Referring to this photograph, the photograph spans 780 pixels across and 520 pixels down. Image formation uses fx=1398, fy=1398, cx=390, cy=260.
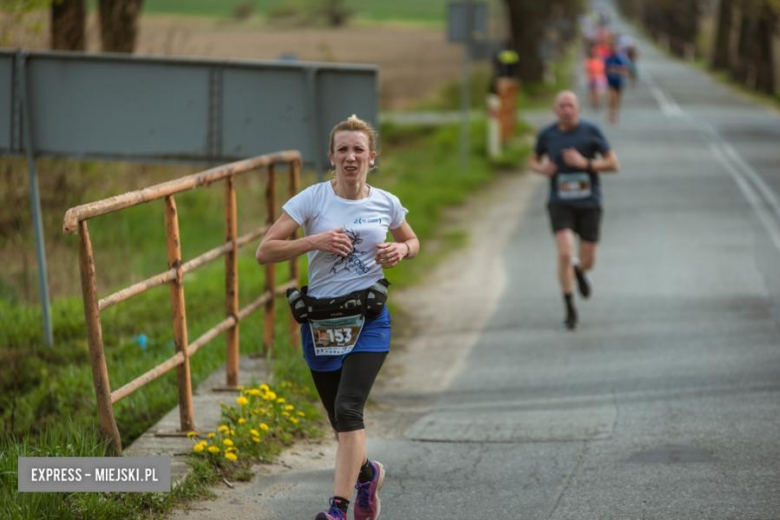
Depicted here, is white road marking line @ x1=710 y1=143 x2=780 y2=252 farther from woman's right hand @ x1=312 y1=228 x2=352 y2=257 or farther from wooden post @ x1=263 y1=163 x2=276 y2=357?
woman's right hand @ x1=312 y1=228 x2=352 y2=257

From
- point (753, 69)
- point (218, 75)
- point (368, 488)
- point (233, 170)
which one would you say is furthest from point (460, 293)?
point (753, 69)

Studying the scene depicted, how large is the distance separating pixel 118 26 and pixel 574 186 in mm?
9959

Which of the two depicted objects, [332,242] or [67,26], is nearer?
[332,242]

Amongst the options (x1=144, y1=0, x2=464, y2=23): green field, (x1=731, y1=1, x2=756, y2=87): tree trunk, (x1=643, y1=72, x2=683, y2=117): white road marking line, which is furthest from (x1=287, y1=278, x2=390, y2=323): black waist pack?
(x1=144, y1=0, x2=464, y2=23): green field

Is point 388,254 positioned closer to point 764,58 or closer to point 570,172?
point 570,172

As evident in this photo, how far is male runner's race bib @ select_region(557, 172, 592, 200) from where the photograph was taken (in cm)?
1171

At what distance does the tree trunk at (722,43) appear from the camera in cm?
6731

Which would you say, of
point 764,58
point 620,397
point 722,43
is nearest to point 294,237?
point 620,397

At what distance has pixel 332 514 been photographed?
5.62 meters

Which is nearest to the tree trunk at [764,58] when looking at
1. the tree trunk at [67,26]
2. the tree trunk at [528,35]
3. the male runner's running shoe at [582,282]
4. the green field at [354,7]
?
the tree trunk at [528,35]

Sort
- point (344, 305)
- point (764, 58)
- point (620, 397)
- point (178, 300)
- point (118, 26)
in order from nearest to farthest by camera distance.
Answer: point (344, 305) → point (178, 300) → point (620, 397) → point (118, 26) → point (764, 58)

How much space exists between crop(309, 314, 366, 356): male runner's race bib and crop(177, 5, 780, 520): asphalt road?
2.77 feet

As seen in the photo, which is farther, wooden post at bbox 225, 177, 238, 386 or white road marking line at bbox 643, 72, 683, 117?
white road marking line at bbox 643, 72, 683, 117

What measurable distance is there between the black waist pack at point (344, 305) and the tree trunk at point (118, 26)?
14.5 meters
